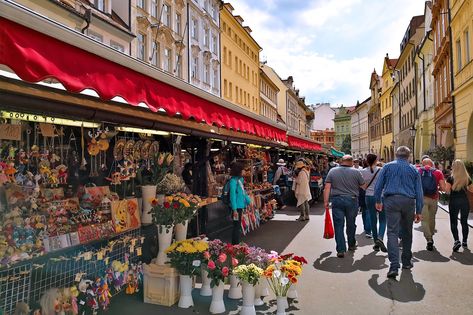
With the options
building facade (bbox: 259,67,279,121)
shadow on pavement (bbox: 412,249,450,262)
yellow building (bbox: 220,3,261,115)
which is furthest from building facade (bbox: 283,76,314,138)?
shadow on pavement (bbox: 412,249,450,262)

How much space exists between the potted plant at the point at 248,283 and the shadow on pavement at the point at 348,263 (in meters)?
A: 2.29

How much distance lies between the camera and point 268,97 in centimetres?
5534

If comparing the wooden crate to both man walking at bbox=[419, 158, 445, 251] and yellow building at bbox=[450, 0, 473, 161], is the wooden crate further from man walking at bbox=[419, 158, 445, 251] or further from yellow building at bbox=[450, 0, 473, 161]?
yellow building at bbox=[450, 0, 473, 161]

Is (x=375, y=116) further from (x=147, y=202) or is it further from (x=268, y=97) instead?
(x=147, y=202)

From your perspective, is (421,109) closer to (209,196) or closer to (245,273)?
(209,196)

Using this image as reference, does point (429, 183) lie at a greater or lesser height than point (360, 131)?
lesser

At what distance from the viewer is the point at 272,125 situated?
1019 centimetres

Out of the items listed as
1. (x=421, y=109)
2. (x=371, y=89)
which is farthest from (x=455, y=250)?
(x=371, y=89)

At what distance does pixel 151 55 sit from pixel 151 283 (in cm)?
2125

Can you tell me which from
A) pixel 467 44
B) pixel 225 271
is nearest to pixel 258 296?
pixel 225 271

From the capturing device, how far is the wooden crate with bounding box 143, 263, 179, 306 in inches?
185

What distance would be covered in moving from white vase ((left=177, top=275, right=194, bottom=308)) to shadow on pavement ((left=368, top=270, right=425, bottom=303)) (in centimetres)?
242

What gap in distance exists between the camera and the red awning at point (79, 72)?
2.79 metres

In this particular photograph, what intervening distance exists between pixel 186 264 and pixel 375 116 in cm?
7074
